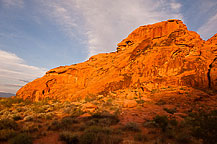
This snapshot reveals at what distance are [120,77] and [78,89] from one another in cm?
991

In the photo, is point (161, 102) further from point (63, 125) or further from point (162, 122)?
point (63, 125)

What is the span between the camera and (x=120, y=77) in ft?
66.9

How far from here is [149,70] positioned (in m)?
19.1

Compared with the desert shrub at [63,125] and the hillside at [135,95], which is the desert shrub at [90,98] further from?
the desert shrub at [63,125]

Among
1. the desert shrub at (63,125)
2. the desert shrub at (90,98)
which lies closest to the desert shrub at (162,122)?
the desert shrub at (63,125)

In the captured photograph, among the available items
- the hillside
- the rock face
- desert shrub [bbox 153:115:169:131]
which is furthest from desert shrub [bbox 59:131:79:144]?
the rock face

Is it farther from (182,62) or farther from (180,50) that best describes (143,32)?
(182,62)

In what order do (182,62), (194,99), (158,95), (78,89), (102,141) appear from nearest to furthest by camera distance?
(102,141) < (194,99) < (158,95) < (182,62) < (78,89)

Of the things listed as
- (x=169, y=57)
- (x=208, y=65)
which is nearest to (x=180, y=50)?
(x=169, y=57)

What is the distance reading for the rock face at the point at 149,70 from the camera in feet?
50.4

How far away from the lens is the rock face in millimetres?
15375

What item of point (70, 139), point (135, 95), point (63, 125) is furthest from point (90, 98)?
point (70, 139)

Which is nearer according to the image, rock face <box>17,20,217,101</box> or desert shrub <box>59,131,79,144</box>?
desert shrub <box>59,131,79,144</box>

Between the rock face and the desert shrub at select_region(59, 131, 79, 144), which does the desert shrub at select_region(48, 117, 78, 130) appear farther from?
the rock face
